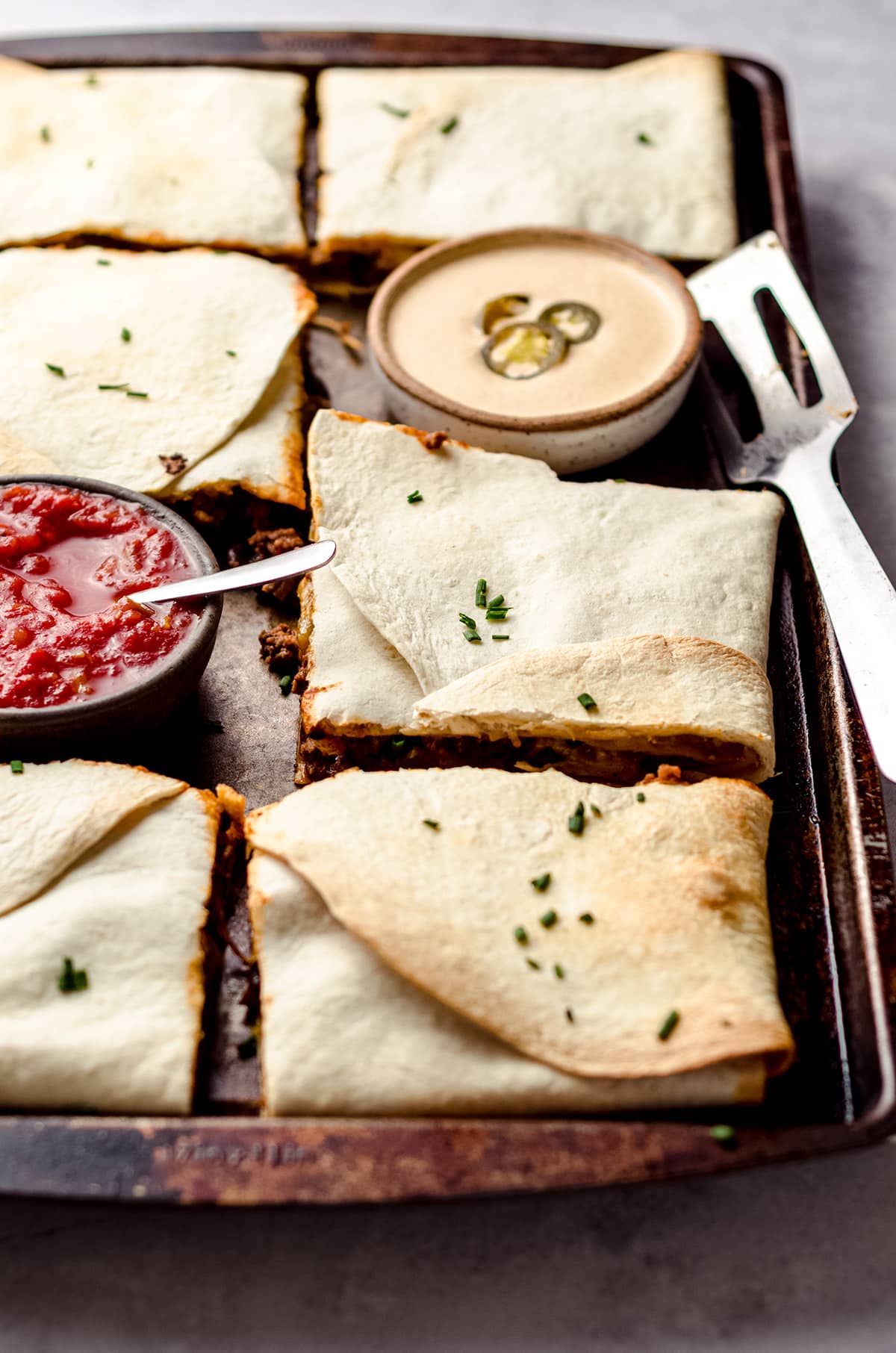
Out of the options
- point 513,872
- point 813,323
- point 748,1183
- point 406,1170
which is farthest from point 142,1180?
point 813,323

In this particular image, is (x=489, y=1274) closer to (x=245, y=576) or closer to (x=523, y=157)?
(x=245, y=576)

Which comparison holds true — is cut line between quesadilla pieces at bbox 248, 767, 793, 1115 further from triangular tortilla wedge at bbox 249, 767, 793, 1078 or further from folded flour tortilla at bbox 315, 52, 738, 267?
folded flour tortilla at bbox 315, 52, 738, 267

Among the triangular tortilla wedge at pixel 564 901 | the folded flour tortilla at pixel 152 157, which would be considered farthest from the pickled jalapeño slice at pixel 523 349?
the triangular tortilla wedge at pixel 564 901

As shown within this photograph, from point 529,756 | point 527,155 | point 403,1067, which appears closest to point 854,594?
point 529,756

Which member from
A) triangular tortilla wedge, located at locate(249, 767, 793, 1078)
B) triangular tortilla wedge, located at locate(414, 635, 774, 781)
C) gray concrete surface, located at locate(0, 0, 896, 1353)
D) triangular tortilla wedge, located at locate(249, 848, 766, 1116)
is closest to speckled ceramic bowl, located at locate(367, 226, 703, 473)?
triangular tortilla wedge, located at locate(414, 635, 774, 781)

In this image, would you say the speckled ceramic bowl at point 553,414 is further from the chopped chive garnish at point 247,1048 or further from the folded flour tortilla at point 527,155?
the chopped chive garnish at point 247,1048

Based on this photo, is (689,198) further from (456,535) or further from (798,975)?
(798,975)

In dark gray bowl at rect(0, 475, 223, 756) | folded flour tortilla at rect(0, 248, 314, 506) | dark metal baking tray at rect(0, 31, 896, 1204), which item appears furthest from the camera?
folded flour tortilla at rect(0, 248, 314, 506)
